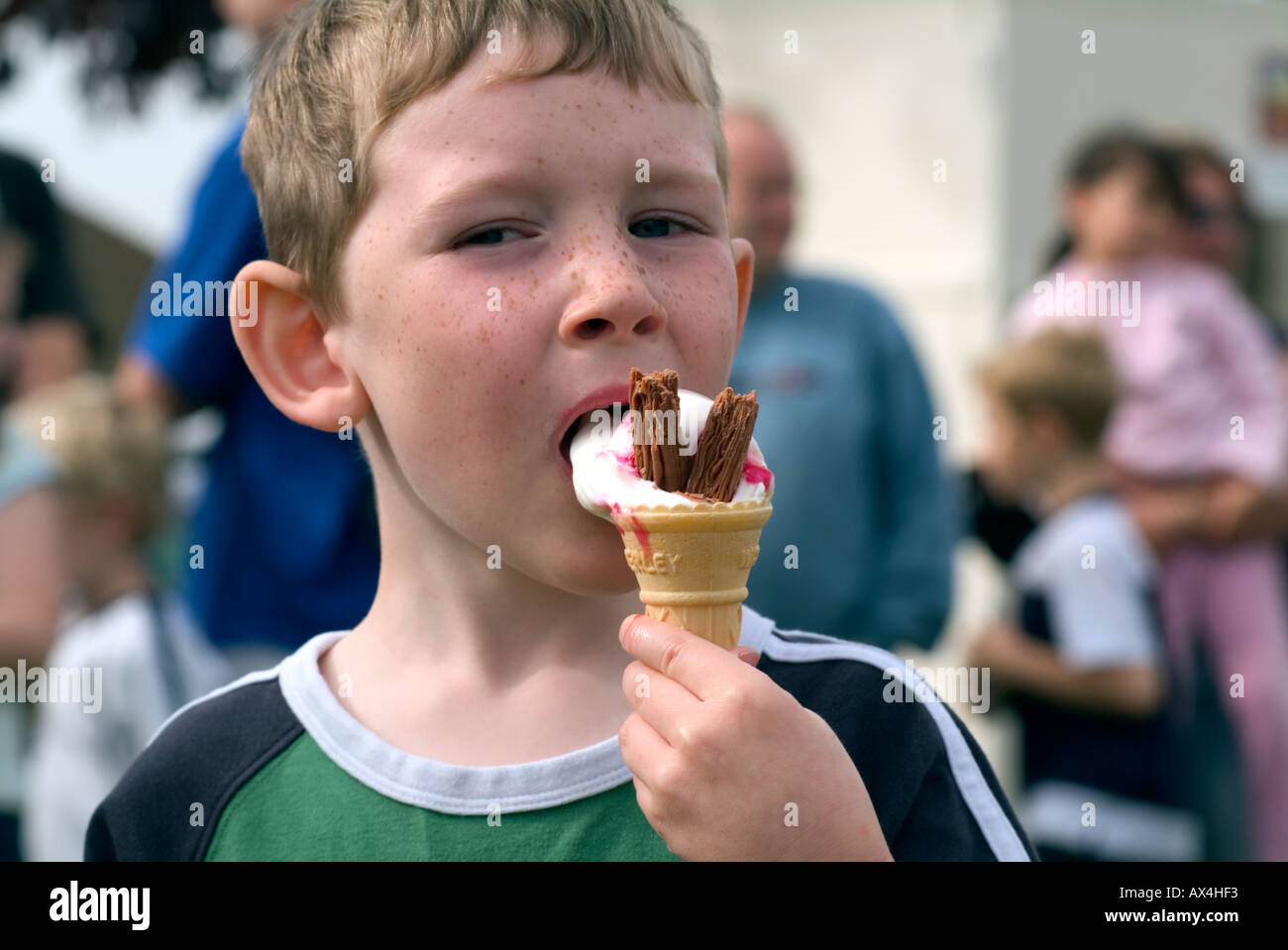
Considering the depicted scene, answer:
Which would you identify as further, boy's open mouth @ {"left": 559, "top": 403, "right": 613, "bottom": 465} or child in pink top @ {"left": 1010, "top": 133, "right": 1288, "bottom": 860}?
child in pink top @ {"left": 1010, "top": 133, "right": 1288, "bottom": 860}

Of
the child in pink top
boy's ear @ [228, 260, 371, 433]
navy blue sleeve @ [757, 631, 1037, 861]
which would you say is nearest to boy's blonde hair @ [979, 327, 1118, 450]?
the child in pink top

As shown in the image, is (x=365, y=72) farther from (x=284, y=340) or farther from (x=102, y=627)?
(x=102, y=627)

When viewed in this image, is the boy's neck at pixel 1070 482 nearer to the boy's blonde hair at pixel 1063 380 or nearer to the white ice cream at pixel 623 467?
the boy's blonde hair at pixel 1063 380

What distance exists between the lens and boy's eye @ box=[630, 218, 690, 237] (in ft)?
5.48

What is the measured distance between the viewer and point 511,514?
5.40ft

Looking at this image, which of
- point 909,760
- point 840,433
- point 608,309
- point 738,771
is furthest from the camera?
point 840,433

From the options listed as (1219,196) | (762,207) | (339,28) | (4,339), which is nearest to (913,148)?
(1219,196)

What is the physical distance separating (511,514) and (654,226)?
37 cm

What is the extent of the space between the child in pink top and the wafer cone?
12.7 feet

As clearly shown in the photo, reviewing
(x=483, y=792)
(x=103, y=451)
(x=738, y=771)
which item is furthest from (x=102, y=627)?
(x=738, y=771)

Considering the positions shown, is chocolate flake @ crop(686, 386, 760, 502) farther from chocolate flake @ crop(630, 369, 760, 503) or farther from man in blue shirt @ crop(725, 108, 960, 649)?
man in blue shirt @ crop(725, 108, 960, 649)

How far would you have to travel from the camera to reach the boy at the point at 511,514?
1.51 m

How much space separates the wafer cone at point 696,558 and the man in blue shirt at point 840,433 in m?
2.68

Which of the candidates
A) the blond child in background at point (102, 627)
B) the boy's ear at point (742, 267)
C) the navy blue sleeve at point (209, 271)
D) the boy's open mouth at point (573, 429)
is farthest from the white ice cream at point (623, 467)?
the blond child in background at point (102, 627)
